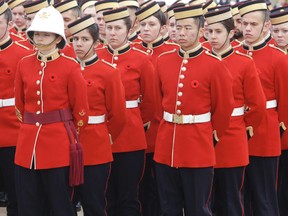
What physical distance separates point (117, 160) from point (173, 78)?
1.28 m

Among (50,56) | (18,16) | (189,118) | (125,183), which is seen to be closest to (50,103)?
(50,56)

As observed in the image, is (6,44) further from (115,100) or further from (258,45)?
(258,45)

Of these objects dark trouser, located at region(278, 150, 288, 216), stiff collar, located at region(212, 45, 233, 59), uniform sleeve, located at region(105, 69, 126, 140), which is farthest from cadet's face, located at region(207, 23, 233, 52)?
dark trouser, located at region(278, 150, 288, 216)

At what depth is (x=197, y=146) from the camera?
6.93 metres

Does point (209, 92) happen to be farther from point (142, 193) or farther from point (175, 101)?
point (142, 193)

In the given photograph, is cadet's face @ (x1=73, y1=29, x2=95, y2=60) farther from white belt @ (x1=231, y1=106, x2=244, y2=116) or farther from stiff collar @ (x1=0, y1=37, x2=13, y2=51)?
white belt @ (x1=231, y1=106, x2=244, y2=116)

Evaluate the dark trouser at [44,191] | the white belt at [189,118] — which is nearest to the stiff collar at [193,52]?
the white belt at [189,118]

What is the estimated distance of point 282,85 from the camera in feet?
25.6

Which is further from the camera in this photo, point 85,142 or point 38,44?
point 85,142

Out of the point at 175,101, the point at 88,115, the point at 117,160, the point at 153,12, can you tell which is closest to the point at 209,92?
the point at 175,101

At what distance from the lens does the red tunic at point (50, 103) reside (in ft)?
22.2

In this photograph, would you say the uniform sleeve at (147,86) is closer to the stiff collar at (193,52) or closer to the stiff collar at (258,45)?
the stiff collar at (258,45)

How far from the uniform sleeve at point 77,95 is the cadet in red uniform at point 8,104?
4.24ft

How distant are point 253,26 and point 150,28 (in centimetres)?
118
